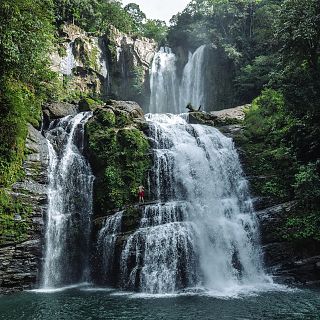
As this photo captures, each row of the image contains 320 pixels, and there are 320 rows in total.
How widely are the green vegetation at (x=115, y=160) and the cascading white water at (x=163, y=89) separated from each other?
15638mm

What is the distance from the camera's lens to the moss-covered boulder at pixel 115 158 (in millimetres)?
18797

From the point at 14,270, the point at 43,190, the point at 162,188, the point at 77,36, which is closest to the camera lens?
the point at 14,270

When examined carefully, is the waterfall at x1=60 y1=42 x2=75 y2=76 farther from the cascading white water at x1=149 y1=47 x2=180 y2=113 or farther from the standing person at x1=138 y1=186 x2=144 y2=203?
the standing person at x1=138 y1=186 x2=144 y2=203

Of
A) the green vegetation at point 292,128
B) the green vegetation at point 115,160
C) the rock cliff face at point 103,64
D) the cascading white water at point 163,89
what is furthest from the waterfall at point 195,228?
the cascading white water at point 163,89

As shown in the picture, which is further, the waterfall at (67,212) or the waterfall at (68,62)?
the waterfall at (68,62)

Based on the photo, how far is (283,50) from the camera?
20.4 m

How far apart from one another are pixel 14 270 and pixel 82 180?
19.1 feet

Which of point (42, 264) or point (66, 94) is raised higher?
point (66, 94)

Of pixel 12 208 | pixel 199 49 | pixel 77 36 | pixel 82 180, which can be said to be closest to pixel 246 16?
pixel 199 49

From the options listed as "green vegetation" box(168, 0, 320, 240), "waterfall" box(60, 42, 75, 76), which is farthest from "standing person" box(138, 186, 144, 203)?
"waterfall" box(60, 42, 75, 76)

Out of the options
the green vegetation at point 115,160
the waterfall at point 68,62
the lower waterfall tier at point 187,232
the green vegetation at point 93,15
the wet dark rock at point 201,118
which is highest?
the green vegetation at point 93,15

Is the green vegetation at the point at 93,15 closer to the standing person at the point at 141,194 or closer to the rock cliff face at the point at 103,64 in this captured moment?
the rock cliff face at the point at 103,64

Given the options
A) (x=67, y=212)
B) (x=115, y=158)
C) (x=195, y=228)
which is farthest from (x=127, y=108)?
(x=195, y=228)

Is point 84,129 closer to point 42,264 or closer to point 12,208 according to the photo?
point 12,208
